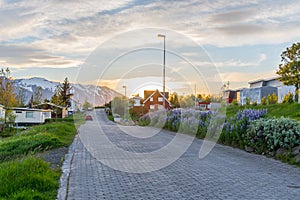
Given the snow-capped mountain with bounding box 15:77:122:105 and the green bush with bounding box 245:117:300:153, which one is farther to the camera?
the snow-capped mountain with bounding box 15:77:122:105

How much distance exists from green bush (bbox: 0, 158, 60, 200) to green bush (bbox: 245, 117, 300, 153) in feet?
21.4

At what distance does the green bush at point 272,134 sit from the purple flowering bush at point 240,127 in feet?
1.49

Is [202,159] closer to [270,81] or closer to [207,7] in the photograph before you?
[207,7]

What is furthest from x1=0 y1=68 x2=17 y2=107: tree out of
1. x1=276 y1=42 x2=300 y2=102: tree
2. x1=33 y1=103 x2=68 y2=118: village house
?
x1=276 y1=42 x2=300 y2=102: tree

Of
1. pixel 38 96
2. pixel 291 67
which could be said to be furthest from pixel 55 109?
pixel 291 67

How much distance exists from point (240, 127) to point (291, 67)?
2011cm

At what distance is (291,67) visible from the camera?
3011 centimetres

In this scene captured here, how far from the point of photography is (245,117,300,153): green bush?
983cm

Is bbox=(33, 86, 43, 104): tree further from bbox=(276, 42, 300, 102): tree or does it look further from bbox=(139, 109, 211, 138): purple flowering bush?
A: bbox=(276, 42, 300, 102): tree

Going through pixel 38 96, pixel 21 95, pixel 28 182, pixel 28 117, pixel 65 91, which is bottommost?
pixel 28 117

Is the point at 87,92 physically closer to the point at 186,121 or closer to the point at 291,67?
the point at 186,121

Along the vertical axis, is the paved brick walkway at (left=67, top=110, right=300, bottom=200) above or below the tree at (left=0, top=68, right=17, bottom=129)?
below

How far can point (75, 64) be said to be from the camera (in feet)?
57.9

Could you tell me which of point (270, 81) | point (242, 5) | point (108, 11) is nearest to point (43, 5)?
point (108, 11)
